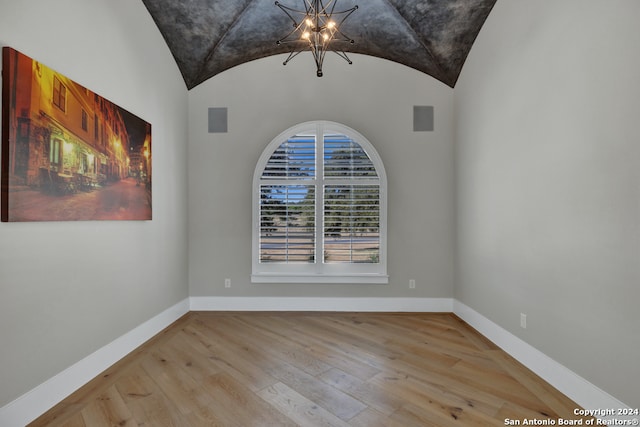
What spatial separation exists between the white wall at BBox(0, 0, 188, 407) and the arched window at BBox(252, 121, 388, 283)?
110 centimetres

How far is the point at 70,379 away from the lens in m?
2.18

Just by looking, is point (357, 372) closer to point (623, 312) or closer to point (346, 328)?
point (346, 328)

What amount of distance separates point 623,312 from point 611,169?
0.81 m

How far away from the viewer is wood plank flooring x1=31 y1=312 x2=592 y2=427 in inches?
75.5

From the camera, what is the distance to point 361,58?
4047 millimetres

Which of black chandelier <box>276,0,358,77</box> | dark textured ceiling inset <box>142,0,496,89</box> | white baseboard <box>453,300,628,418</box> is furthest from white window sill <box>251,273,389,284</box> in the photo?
dark textured ceiling inset <box>142,0,496,89</box>

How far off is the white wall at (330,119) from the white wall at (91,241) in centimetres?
41

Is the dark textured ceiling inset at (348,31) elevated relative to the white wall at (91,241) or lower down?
elevated

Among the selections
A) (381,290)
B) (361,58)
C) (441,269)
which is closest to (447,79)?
(361,58)

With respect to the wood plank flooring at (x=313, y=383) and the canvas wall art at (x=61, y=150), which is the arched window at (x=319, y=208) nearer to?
the wood plank flooring at (x=313, y=383)

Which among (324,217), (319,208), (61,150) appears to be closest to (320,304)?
(324,217)

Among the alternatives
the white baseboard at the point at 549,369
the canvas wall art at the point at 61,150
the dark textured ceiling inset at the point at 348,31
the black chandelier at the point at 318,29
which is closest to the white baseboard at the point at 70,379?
the canvas wall art at the point at 61,150

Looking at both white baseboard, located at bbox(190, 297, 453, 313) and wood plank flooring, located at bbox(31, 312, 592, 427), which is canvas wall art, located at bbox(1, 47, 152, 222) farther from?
white baseboard, located at bbox(190, 297, 453, 313)

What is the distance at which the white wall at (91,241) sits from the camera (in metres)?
1.83
